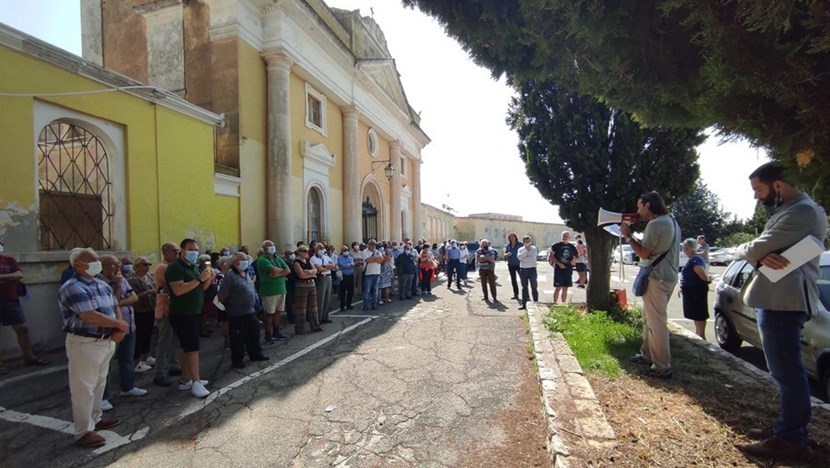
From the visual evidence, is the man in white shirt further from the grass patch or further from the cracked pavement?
the grass patch

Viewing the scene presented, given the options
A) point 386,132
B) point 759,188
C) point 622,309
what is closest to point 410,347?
point 622,309

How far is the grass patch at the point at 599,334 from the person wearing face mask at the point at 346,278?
490 cm

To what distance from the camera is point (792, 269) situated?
2.70m

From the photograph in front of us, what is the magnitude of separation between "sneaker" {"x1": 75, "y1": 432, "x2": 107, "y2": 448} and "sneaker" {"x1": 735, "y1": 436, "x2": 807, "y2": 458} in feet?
16.5

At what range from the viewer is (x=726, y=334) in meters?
6.65

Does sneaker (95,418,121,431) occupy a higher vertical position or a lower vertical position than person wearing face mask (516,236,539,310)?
lower

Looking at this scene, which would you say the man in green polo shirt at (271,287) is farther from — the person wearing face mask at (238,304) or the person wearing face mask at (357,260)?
the person wearing face mask at (357,260)

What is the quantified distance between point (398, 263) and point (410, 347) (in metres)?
5.94

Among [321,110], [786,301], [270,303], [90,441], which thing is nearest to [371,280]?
[270,303]

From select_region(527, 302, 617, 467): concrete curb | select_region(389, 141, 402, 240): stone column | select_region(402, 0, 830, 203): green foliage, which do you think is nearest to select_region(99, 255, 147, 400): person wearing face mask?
select_region(402, 0, 830, 203): green foliage

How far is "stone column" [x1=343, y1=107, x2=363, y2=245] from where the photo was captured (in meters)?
17.1

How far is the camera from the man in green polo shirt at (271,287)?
718 cm

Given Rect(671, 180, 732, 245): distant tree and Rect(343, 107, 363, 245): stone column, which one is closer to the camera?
Rect(343, 107, 363, 245): stone column

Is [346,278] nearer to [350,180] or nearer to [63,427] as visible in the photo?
[63,427]
